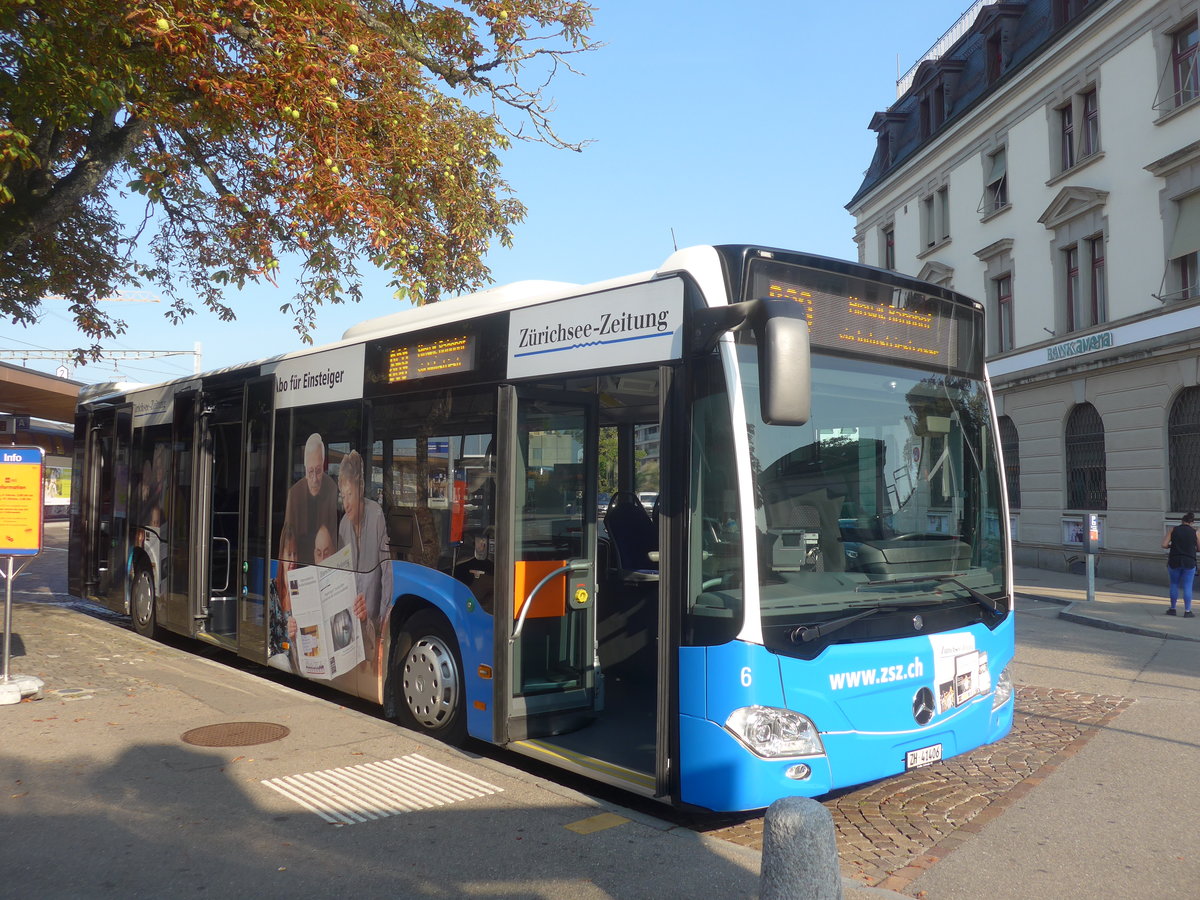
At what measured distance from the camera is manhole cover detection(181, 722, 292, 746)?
21.7ft

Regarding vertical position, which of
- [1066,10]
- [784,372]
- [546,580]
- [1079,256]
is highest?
[1066,10]

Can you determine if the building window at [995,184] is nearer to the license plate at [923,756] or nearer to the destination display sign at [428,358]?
the destination display sign at [428,358]

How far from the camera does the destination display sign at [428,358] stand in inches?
262

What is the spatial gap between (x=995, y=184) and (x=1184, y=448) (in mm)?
10359

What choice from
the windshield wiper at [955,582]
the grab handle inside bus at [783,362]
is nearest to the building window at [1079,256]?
the windshield wiper at [955,582]

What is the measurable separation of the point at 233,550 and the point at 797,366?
661 cm

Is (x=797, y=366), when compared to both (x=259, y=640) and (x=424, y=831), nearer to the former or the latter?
(x=424, y=831)

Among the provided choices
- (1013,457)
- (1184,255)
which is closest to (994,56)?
(1184,255)

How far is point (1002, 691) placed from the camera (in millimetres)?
5863

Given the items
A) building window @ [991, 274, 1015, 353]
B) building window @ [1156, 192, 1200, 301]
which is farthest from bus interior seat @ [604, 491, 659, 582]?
building window @ [991, 274, 1015, 353]

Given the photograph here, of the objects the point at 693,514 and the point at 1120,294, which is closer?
the point at 693,514

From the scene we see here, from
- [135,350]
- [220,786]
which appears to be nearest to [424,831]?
[220,786]

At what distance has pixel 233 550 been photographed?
30.3ft

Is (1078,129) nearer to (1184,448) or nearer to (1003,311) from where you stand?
(1003,311)
